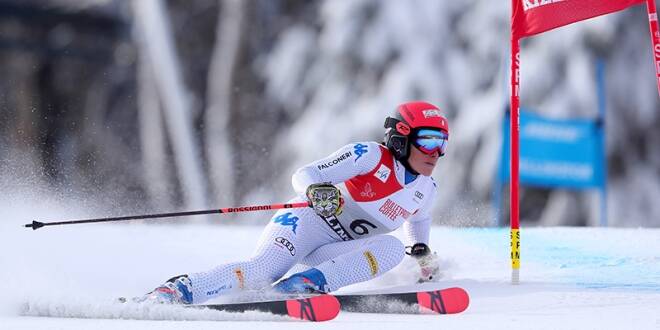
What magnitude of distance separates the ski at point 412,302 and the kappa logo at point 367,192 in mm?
635

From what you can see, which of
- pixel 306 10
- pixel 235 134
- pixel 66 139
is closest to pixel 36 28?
pixel 66 139

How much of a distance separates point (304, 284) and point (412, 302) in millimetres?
442

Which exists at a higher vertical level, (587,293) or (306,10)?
(306,10)

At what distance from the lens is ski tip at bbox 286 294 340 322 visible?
8.67ft

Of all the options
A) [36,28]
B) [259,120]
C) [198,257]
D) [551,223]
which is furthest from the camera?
[36,28]

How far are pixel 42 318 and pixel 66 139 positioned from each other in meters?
14.4

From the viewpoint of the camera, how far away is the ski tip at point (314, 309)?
104 inches

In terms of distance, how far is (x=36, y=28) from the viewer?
17625mm

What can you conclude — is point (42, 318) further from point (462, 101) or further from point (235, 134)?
point (235, 134)

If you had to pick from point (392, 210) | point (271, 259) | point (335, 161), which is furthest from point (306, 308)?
point (392, 210)

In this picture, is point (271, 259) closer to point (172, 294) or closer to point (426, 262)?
point (172, 294)

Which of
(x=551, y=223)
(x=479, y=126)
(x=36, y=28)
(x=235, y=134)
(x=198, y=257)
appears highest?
(x=36, y=28)

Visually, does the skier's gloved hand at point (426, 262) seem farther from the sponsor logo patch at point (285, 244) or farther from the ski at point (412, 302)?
the ski at point (412, 302)

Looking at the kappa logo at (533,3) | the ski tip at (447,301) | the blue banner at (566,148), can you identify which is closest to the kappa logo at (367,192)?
the ski tip at (447,301)
